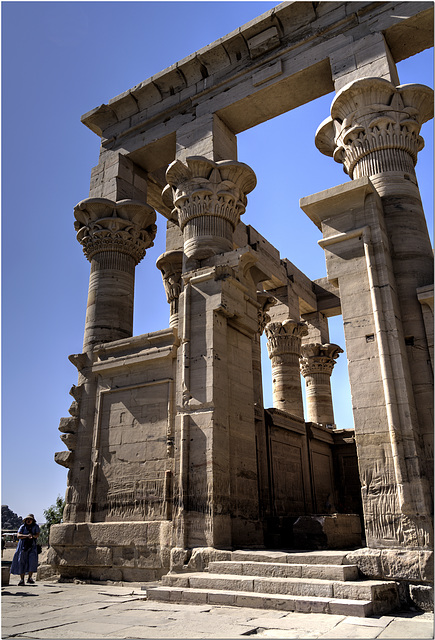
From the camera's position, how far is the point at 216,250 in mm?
10047

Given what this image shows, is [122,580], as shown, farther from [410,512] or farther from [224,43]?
[224,43]

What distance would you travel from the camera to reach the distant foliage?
144 ft

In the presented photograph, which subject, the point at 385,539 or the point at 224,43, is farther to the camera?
the point at 224,43

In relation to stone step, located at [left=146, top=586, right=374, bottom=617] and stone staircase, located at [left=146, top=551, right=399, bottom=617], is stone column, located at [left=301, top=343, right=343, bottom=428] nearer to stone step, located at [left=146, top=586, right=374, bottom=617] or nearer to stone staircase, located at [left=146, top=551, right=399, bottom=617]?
stone staircase, located at [left=146, top=551, right=399, bottom=617]

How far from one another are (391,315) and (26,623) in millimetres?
5904

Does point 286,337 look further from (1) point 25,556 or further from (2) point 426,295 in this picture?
(1) point 25,556

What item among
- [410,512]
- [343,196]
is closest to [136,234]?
[343,196]

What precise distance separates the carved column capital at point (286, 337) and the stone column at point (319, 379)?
2.34m

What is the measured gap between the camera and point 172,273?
13914 millimetres

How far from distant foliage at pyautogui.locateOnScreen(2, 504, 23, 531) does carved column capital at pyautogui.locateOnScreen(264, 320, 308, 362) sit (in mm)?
37205

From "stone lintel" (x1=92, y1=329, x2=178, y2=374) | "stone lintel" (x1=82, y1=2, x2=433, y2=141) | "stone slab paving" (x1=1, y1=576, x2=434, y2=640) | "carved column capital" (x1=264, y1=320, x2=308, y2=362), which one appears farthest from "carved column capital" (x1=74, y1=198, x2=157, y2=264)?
"stone slab paving" (x1=1, y1=576, x2=434, y2=640)

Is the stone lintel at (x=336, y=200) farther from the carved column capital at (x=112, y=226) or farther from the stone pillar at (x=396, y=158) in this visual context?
the carved column capital at (x=112, y=226)

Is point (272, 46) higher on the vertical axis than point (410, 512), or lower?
higher

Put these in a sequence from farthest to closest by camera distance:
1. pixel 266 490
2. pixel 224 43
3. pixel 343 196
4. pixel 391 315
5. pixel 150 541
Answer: pixel 224 43
pixel 266 490
pixel 150 541
pixel 343 196
pixel 391 315
